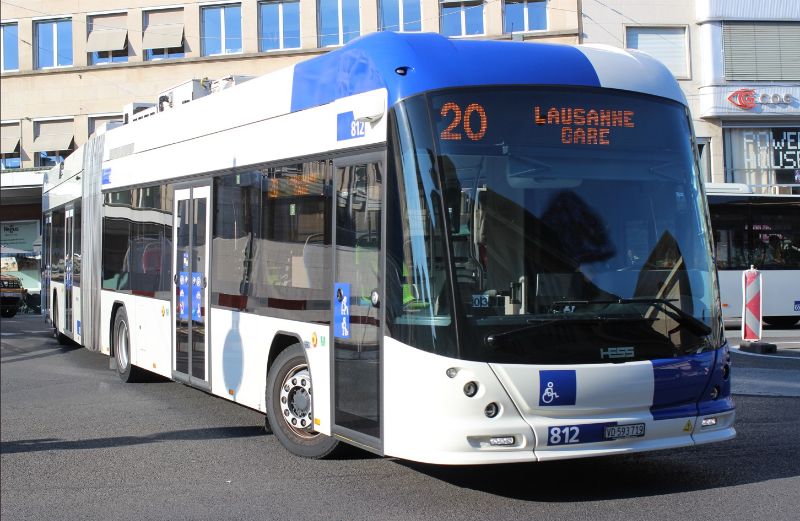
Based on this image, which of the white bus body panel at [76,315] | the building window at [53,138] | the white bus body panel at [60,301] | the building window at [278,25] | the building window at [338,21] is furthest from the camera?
the building window at [53,138]

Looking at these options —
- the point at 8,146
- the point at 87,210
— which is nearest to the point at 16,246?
the point at 8,146

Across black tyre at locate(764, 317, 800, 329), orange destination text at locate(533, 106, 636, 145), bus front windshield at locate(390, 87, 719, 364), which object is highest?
orange destination text at locate(533, 106, 636, 145)

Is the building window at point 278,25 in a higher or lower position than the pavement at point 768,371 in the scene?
higher

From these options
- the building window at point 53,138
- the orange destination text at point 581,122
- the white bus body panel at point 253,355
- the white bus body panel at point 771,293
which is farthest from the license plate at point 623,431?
the building window at point 53,138

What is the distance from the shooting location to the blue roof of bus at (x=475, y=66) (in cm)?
650

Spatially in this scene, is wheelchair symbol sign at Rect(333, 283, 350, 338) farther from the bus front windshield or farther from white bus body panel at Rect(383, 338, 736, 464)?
the bus front windshield

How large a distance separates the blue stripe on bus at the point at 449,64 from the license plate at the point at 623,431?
238 cm

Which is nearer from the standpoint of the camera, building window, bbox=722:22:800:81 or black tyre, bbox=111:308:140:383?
black tyre, bbox=111:308:140:383

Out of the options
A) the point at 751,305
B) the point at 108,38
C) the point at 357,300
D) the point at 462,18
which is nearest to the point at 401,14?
the point at 462,18

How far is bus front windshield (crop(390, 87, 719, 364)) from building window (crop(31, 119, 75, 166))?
108 ft

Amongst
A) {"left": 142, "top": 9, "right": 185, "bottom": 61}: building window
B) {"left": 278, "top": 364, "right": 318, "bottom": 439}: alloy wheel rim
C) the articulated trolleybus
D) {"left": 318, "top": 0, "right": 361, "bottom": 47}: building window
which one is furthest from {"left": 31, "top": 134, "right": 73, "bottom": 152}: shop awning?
{"left": 278, "top": 364, "right": 318, "bottom": 439}: alloy wheel rim

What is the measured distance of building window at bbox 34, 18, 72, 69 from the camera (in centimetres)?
3659

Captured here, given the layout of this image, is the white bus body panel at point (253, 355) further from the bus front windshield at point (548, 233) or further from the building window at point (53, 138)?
the building window at point (53, 138)

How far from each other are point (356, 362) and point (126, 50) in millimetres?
31381
